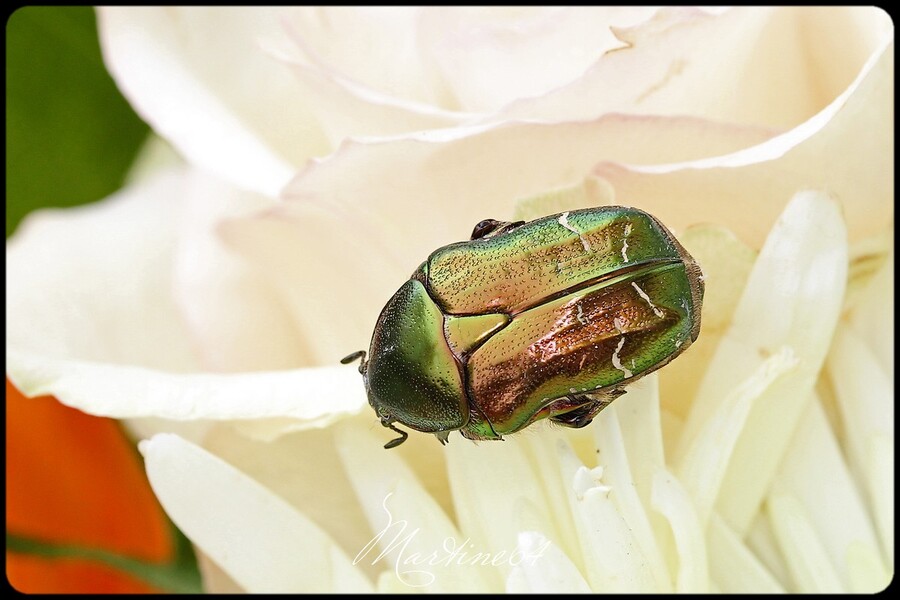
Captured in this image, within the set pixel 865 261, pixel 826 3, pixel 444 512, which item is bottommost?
pixel 444 512

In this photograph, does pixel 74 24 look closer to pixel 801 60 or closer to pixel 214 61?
pixel 214 61

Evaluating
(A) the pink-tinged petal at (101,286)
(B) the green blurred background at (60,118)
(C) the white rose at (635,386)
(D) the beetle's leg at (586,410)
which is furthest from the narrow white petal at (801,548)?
(B) the green blurred background at (60,118)

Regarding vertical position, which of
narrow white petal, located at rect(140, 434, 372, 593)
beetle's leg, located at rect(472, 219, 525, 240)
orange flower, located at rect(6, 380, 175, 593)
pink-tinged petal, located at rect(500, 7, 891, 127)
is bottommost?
orange flower, located at rect(6, 380, 175, 593)

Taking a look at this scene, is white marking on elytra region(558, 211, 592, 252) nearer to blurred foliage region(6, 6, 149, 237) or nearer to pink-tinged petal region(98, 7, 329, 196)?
pink-tinged petal region(98, 7, 329, 196)

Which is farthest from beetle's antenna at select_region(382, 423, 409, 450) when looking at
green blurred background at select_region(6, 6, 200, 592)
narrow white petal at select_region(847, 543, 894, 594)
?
green blurred background at select_region(6, 6, 200, 592)

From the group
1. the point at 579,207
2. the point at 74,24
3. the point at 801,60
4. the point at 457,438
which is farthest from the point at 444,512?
the point at 74,24

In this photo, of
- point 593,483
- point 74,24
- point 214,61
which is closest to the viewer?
point 593,483

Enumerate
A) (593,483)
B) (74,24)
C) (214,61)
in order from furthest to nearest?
(74,24) → (214,61) → (593,483)

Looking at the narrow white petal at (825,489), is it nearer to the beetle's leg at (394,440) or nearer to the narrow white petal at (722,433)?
the narrow white petal at (722,433)
